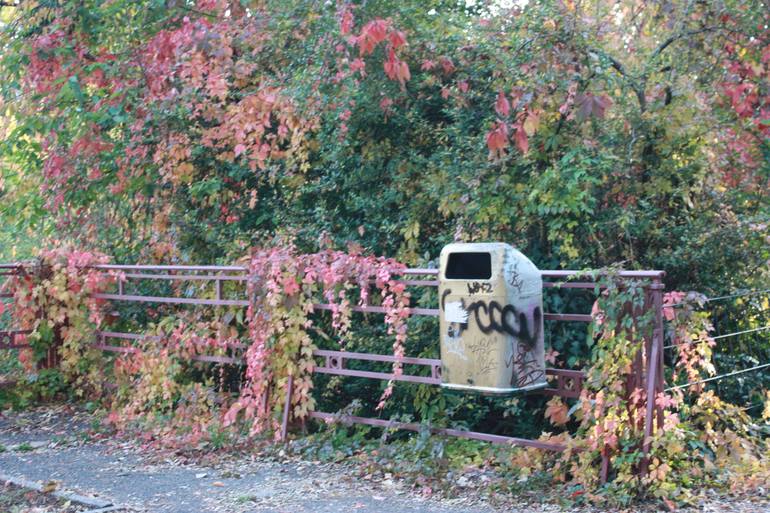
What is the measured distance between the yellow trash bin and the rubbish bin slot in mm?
189

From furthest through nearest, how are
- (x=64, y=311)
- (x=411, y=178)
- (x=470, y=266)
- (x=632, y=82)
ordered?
(x=64, y=311) → (x=411, y=178) → (x=632, y=82) → (x=470, y=266)

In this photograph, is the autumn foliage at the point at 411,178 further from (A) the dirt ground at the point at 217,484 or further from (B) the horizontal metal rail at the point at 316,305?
(A) the dirt ground at the point at 217,484

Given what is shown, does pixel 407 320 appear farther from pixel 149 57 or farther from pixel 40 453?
pixel 149 57

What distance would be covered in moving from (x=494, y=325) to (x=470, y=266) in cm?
88

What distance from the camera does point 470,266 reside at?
22.9 ft

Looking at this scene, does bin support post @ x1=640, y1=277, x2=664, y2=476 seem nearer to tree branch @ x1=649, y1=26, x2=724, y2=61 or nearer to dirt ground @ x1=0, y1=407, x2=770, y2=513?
dirt ground @ x1=0, y1=407, x2=770, y2=513

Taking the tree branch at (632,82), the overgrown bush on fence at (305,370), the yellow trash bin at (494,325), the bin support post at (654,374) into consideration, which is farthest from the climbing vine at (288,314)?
the tree branch at (632,82)

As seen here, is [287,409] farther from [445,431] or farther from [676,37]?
[676,37]

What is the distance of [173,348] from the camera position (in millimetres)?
8891

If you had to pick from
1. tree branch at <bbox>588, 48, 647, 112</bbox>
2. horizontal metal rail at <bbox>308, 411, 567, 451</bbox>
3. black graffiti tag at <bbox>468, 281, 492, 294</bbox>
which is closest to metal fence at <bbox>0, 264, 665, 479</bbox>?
horizontal metal rail at <bbox>308, 411, 567, 451</bbox>

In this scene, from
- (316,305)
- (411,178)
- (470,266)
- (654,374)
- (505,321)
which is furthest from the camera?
(411,178)

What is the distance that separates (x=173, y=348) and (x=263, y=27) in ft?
11.6

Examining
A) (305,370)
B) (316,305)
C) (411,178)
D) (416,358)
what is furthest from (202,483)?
(411,178)

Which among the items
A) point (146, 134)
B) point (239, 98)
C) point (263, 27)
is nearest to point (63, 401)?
point (146, 134)
